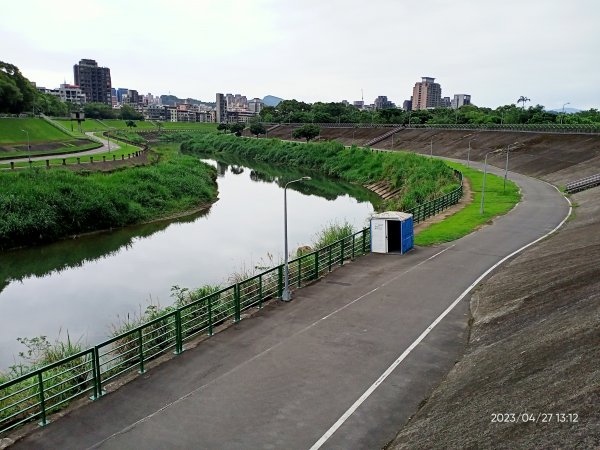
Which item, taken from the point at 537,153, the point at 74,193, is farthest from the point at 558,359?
the point at 537,153

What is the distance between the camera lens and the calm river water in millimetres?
24422

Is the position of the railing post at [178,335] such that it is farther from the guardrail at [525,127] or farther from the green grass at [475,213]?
the guardrail at [525,127]

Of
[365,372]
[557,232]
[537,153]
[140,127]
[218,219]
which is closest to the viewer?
[365,372]

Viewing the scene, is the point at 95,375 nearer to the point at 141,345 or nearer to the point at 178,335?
the point at 141,345

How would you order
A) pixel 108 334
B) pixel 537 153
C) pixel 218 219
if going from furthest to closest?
pixel 537 153, pixel 218 219, pixel 108 334

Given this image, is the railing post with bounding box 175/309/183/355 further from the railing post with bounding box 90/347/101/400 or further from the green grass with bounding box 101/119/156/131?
the green grass with bounding box 101/119/156/131

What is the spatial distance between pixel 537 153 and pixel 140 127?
158510mm

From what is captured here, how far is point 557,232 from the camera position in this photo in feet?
99.7

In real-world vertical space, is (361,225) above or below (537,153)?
below

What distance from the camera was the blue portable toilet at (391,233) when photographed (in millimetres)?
26391

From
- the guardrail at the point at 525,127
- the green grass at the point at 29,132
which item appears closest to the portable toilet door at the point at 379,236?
the guardrail at the point at 525,127

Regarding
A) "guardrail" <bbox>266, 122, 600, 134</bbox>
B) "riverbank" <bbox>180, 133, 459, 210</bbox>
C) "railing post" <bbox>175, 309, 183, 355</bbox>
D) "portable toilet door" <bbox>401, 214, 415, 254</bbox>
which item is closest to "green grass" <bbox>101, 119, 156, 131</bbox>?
"riverbank" <bbox>180, 133, 459, 210</bbox>

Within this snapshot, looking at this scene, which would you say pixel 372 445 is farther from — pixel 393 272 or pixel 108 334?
pixel 108 334

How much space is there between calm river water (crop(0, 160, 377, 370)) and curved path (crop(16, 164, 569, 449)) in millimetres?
9319
